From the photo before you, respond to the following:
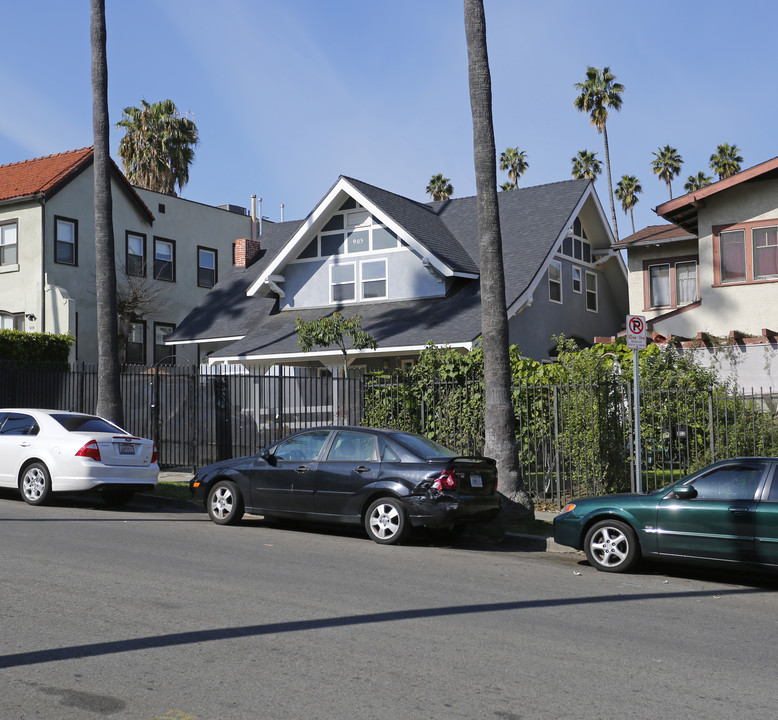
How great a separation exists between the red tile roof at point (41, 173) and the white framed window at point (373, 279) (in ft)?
34.7

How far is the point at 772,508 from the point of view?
9.24 metres

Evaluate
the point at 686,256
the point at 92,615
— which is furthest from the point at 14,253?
the point at 92,615

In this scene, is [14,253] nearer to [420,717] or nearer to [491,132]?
[491,132]

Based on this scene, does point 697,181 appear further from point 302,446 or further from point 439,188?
point 302,446

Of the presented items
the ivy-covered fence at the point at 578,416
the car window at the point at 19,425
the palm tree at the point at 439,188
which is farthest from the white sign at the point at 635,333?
the palm tree at the point at 439,188

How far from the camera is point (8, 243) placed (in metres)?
30.2

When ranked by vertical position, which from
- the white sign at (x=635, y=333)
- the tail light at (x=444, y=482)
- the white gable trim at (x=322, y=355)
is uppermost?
the white gable trim at (x=322, y=355)

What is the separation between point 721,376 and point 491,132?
414 inches

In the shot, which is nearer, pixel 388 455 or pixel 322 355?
pixel 388 455

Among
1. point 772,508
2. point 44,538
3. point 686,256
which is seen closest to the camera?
point 772,508

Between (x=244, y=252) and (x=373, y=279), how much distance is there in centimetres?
705

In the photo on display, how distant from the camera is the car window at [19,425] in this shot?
14242 millimetres

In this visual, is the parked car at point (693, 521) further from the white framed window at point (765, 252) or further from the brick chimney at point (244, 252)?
the brick chimney at point (244, 252)

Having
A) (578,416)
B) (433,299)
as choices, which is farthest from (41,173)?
(578,416)
